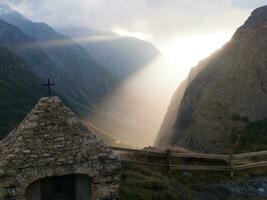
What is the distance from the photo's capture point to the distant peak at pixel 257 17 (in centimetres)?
4914

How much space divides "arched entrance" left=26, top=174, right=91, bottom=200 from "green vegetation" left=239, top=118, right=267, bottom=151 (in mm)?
15807

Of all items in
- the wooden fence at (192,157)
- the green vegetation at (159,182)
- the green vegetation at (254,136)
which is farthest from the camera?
the green vegetation at (254,136)

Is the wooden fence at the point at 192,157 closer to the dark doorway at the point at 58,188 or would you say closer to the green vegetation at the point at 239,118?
the dark doorway at the point at 58,188

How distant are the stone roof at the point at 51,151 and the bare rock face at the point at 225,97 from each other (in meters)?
17.7

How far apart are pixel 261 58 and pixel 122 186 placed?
84.2 ft

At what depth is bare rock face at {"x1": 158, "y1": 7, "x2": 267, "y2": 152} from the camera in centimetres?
3531

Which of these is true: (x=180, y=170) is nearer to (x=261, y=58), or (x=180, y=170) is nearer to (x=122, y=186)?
(x=122, y=186)

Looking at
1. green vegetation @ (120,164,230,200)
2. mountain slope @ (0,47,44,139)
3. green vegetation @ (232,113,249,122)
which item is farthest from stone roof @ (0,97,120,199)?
mountain slope @ (0,47,44,139)

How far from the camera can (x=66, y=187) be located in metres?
15.6

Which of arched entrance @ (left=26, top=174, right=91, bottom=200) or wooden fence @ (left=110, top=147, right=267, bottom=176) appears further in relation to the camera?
wooden fence @ (left=110, top=147, right=267, bottom=176)

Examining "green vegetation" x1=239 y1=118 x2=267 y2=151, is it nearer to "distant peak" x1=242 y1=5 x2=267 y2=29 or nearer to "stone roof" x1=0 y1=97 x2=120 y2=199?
"stone roof" x1=0 y1=97 x2=120 y2=199

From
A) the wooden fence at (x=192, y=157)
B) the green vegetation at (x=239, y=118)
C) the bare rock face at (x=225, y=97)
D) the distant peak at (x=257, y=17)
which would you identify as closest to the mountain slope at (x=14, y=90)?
the distant peak at (x=257, y=17)

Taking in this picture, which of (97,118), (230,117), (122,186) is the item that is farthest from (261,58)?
(97,118)

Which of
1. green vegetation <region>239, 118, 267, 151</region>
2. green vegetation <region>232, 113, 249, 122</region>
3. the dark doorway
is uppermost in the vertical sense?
green vegetation <region>232, 113, 249, 122</region>
